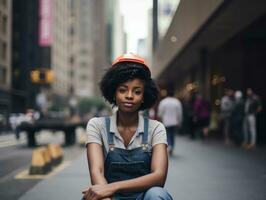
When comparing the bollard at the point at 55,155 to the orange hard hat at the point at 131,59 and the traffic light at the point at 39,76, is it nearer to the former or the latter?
the orange hard hat at the point at 131,59

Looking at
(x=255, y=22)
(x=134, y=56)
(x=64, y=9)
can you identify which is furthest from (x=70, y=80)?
(x=134, y=56)

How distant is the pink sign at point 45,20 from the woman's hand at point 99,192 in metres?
44.5

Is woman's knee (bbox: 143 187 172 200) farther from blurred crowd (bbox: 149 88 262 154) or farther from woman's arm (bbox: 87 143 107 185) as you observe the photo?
blurred crowd (bbox: 149 88 262 154)

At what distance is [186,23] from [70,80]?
90366 millimetres

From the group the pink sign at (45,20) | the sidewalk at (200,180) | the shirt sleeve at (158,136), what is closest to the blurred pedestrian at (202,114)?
the sidewalk at (200,180)

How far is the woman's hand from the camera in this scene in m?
2.60

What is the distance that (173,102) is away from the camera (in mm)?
11992

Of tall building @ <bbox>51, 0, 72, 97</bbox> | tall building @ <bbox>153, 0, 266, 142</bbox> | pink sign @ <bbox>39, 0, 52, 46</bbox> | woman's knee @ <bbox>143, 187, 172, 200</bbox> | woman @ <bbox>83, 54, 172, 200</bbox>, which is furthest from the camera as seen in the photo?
tall building @ <bbox>51, 0, 72, 97</bbox>

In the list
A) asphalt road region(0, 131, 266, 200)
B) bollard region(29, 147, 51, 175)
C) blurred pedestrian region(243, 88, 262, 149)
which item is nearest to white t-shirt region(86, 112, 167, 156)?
asphalt road region(0, 131, 266, 200)

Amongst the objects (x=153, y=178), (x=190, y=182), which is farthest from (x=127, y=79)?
(x=190, y=182)

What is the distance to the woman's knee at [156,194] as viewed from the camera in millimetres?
2588

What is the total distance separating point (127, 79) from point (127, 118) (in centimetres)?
24

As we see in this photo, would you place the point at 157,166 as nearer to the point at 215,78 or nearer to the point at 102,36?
the point at 215,78

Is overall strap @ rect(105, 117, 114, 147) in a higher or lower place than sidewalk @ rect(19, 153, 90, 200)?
higher
